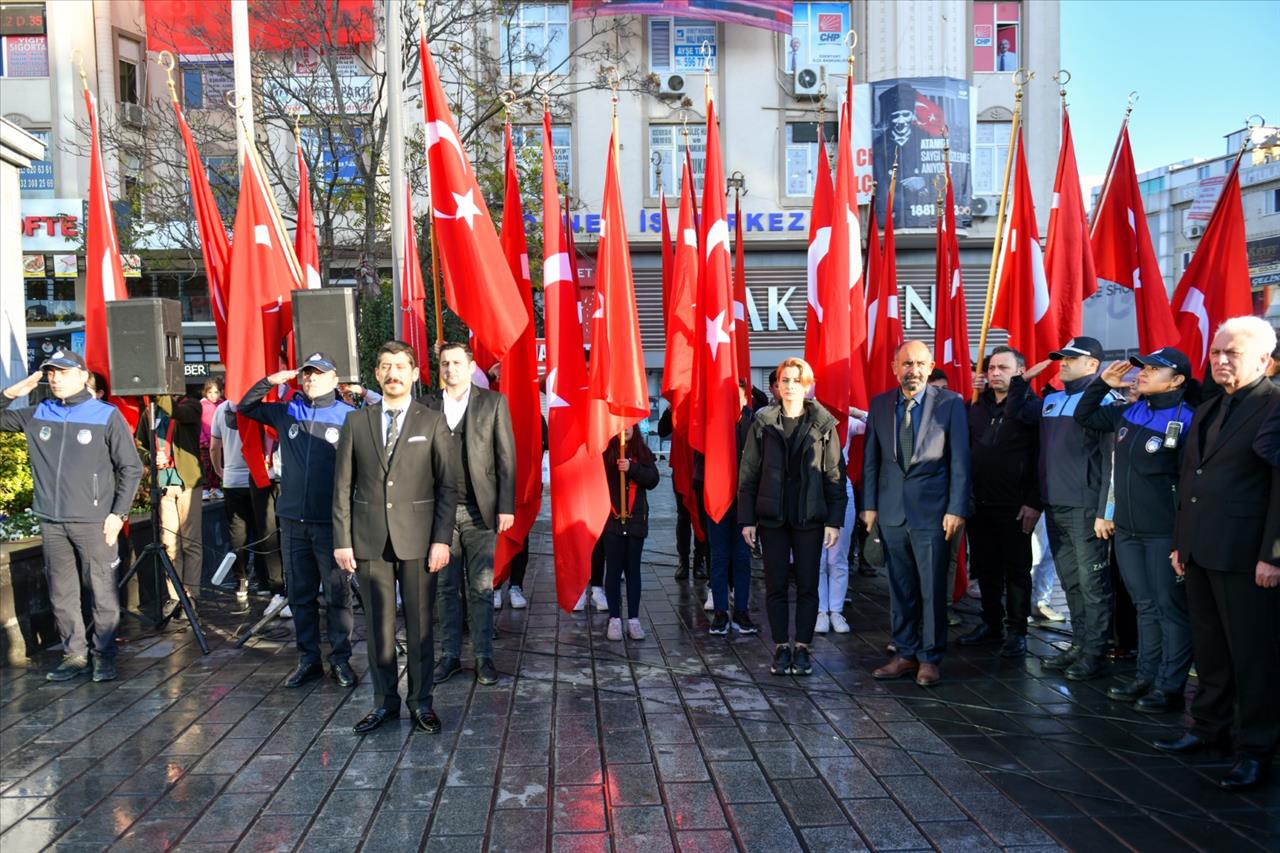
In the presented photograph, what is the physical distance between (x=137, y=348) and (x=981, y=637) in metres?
6.74

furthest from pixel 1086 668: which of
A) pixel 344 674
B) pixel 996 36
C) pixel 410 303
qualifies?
pixel 996 36

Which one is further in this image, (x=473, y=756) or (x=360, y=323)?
(x=360, y=323)

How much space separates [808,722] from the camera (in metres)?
5.33

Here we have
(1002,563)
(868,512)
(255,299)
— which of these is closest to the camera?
(868,512)

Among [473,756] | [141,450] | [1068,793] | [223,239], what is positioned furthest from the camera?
[141,450]

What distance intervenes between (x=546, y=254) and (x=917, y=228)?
18.8 metres

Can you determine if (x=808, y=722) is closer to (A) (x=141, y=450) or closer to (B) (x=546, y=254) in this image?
Result: (B) (x=546, y=254)

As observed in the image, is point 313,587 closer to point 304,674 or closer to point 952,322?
point 304,674

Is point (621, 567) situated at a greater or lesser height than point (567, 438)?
lesser

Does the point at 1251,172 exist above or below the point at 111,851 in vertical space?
above

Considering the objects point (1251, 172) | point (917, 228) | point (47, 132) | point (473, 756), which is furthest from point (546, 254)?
point (1251, 172)

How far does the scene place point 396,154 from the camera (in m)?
8.00

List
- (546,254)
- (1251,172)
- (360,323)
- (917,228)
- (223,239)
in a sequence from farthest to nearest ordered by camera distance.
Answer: (1251,172)
(917,228)
(360,323)
(223,239)
(546,254)

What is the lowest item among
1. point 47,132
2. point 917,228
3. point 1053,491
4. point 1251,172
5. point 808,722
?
point 808,722
